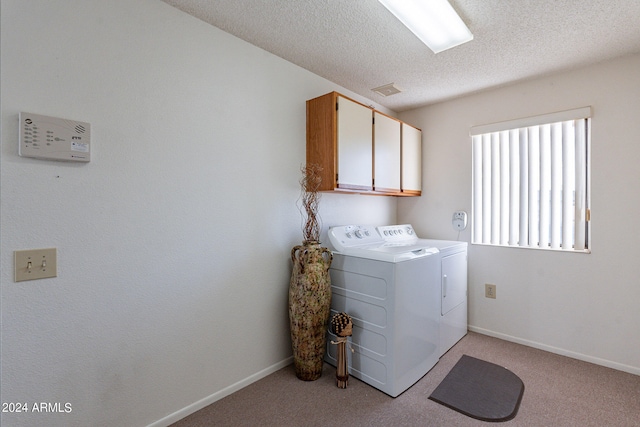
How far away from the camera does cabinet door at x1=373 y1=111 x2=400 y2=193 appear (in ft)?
8.29

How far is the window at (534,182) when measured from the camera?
229 centimetres

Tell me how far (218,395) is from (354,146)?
1.98 meters

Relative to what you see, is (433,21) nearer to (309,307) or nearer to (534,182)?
(534,182)

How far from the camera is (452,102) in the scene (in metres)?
2.95

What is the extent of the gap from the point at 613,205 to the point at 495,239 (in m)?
0.85

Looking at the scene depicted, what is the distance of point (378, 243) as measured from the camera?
253cm

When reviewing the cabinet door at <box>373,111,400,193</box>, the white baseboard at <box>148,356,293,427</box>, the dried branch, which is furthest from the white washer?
the cabinet door at <box>373,111,400,193</box>

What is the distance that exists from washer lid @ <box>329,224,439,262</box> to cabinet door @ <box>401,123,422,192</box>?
1.52 feet

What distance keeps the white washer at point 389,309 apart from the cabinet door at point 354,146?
0.47 meters

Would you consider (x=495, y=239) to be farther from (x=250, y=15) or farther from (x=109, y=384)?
(x=109, y=384)

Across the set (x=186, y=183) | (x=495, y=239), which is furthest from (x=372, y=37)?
(x=495, y=239)

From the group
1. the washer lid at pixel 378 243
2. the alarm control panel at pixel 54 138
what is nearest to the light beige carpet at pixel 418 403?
the washer lid at pixel 378 243

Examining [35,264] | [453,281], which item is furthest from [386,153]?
[35,264]

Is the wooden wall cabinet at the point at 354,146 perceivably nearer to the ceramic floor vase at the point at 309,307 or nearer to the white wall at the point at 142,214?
the white wall at the point at 142,214
